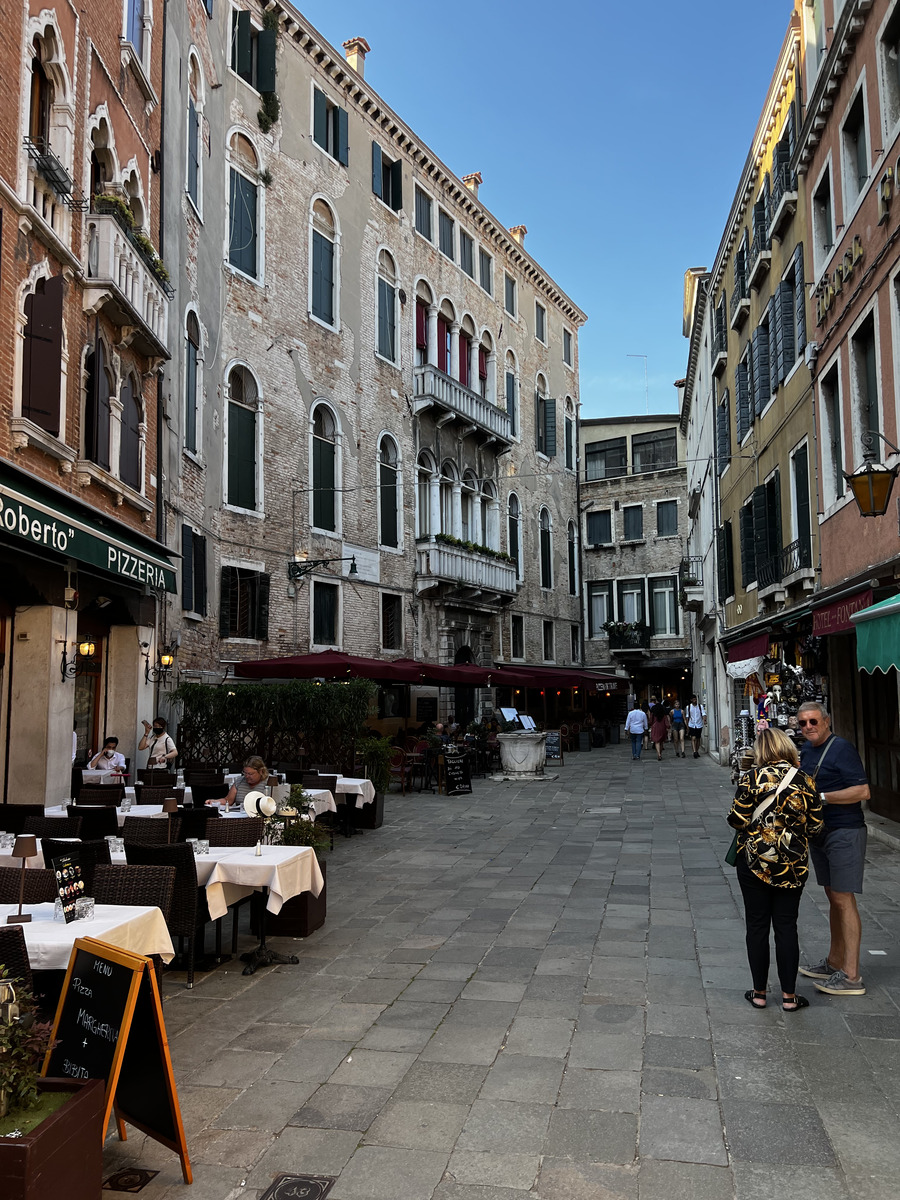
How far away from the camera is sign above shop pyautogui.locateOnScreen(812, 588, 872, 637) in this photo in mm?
9062

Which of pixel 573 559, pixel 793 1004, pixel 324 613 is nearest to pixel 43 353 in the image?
pixel 793 1004

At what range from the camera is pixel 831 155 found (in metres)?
11.9

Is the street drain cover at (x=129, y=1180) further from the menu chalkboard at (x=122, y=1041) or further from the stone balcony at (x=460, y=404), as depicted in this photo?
the stone balcony at (x=460, y=404)

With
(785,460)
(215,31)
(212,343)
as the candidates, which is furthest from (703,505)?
(215,31)

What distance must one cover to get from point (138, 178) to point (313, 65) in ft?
35.7

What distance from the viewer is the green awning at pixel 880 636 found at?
714 centimetres

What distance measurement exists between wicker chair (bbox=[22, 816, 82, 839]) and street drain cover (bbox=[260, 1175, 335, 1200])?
4408mm

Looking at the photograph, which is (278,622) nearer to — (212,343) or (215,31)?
(212,343)

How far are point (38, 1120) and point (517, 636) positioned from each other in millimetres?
30340

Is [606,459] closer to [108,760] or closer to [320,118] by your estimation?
[320,118]

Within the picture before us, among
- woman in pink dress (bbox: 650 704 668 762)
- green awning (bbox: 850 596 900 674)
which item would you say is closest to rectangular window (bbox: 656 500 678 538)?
woman in pink dress (bbox: 650 704 668 762)

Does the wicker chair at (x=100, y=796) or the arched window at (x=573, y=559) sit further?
the arched window at (x=573, y=559)

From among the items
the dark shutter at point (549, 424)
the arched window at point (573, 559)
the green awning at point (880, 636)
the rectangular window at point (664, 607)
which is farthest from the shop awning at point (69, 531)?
the rectangular window at point (664, 607)

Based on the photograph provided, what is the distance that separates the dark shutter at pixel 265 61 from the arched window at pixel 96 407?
11383 millimetres
